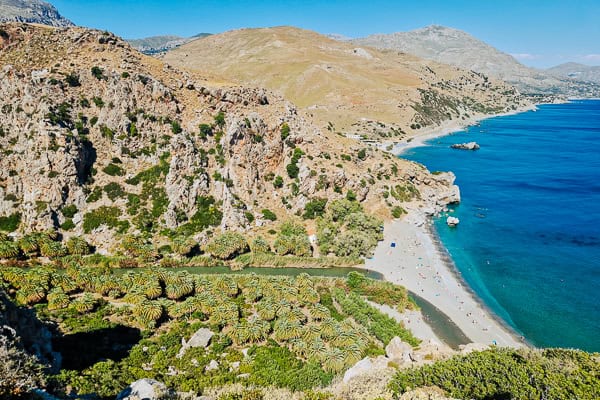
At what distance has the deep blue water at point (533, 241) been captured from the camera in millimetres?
55625

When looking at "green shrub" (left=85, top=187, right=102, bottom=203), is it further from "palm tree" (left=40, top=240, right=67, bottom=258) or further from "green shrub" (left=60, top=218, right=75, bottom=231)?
"palm tree" (left=40, top=240, right=67, bottom=258)

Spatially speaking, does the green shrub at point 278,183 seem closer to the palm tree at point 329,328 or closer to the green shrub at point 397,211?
the green shrub at point 397,211

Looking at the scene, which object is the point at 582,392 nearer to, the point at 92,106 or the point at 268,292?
the point at 268,292

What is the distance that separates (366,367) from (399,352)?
5.81m

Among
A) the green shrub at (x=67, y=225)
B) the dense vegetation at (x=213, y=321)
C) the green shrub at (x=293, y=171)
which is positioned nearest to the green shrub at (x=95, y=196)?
the green shrub at (x=67, y=225)

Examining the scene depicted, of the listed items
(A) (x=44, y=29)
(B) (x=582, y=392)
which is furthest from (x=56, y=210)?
(B) (x=582, y=392)

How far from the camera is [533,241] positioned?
8044 centimetres

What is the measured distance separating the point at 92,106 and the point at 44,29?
27679mm

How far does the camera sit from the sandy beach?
51312 millimetres

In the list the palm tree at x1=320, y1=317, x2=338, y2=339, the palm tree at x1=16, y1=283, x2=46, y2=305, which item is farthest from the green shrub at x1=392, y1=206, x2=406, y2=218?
the palm tree at x1=16, y1=283, x2=46, y2=305

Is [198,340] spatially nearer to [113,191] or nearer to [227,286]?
[227,286]

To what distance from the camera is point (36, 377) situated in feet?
69.9

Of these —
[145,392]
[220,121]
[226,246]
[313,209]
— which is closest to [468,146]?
[313,209]

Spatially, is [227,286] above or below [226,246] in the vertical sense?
below
